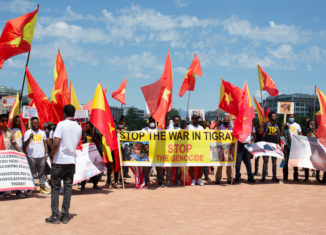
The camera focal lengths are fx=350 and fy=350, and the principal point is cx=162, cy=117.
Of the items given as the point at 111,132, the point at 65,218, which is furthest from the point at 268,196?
the point at 65,218

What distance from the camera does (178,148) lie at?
10.2 m

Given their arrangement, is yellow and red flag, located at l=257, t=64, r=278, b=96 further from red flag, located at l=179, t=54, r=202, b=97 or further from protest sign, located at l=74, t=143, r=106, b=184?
protest sign, located at l=74, t=143, r=106, b=184

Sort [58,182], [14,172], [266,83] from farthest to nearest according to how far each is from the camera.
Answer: [266,83]
[14,172]
[58,182]

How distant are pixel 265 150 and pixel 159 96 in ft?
12.0

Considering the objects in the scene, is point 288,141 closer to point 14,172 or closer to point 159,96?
point 159,96

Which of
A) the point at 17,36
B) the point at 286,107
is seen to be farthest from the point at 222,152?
the point at 17,36

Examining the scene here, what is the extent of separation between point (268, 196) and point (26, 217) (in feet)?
18.1

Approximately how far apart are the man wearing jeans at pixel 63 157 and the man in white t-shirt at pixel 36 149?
2.89 m

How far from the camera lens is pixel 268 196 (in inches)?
337

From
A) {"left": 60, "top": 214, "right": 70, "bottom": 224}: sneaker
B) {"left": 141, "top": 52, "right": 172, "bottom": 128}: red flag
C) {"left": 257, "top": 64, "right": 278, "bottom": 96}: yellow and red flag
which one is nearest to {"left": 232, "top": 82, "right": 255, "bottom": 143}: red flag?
{"left": 141, "top": 52, "right": 172, "bottom": 128}: red flag

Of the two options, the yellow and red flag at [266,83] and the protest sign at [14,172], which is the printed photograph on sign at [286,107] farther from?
the protest sign at [14,172]

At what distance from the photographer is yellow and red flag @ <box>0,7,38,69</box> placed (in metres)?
9.64

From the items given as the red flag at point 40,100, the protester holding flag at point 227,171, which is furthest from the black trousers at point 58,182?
the protester holding flag at point 227,171

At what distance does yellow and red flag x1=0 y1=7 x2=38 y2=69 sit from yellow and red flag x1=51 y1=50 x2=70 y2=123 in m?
1.14
